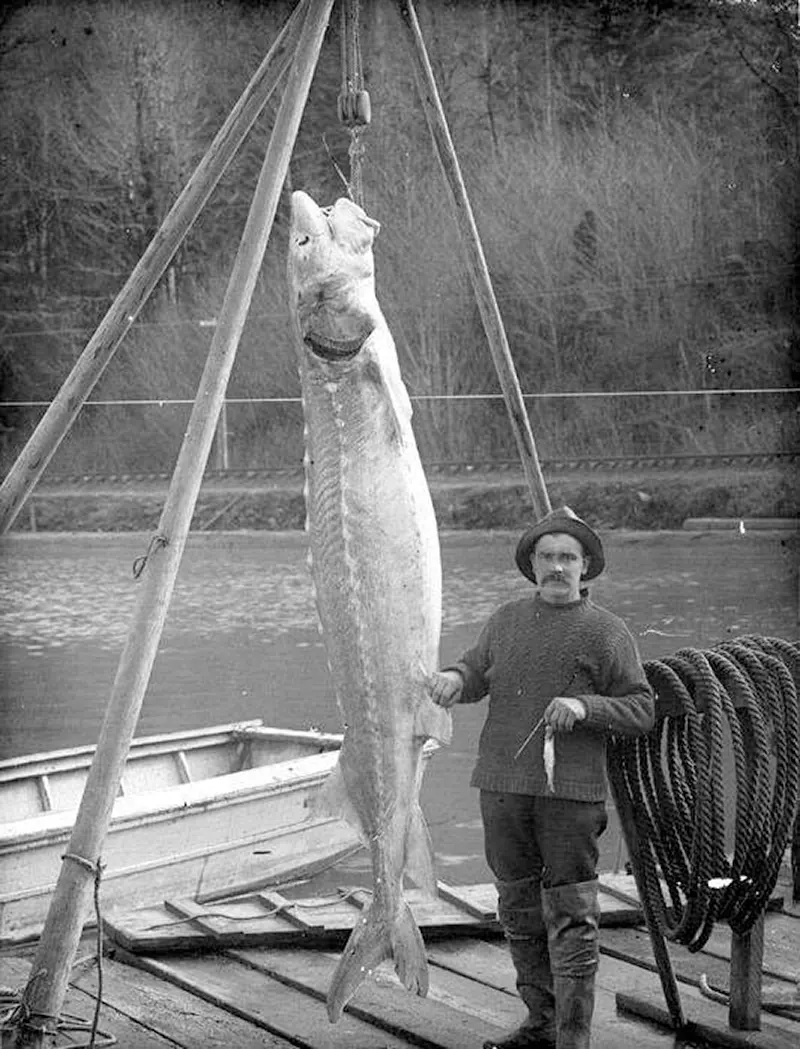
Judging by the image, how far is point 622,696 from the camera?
13.0 feet

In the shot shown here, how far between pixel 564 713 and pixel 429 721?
0.31 m

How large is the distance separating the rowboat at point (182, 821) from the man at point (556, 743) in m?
3.97

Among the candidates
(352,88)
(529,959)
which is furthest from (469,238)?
(529,959)

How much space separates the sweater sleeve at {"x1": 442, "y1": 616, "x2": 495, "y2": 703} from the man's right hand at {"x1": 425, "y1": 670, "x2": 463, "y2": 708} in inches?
6.0

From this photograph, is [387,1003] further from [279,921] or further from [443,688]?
[443,688]

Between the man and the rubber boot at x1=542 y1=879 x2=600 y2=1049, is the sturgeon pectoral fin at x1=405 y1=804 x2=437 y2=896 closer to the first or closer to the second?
the man

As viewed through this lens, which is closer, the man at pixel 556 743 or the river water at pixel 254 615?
the man at pixel 556 743

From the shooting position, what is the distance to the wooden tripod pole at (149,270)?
4.65 meters

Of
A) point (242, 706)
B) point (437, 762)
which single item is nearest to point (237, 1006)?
point (437, 762)

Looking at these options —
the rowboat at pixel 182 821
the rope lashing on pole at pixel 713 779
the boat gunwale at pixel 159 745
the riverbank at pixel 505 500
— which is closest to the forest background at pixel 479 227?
the riverbank at pixel 505 500

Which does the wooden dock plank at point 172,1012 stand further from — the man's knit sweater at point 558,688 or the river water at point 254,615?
the river water at point 254,615

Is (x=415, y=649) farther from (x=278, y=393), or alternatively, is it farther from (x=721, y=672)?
(x=278, y=393)

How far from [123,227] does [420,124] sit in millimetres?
5429

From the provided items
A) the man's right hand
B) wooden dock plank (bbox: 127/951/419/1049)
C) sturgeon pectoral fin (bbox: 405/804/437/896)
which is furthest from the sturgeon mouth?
wooden dock plank (bbox: 127/951/419/1049)
